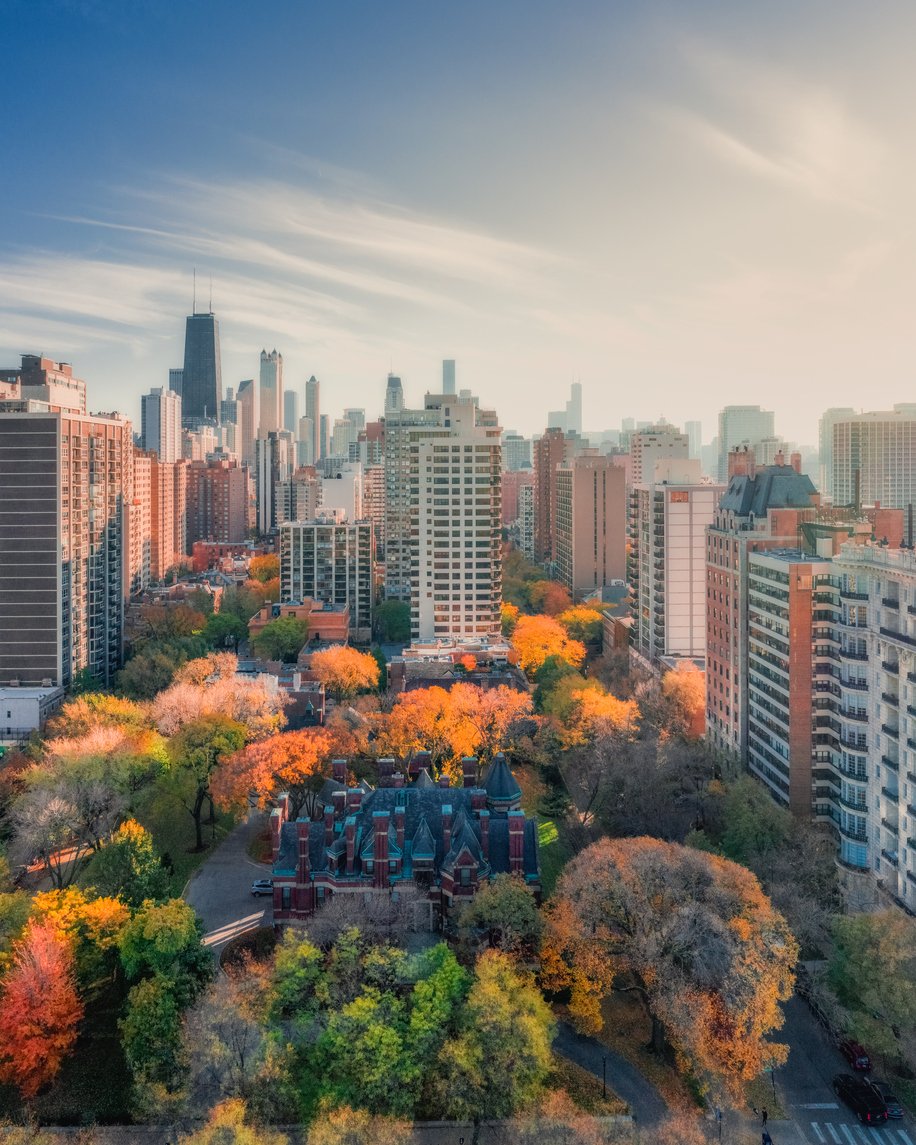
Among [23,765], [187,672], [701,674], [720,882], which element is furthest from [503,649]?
[720,882]

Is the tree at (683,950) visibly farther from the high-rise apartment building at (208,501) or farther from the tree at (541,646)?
the high-rise apartment building at (208,501)

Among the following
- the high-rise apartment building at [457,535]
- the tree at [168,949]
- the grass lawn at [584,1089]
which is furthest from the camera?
the high-rise apartment building at [457,535]

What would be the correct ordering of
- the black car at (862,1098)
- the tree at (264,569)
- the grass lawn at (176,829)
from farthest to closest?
1. the tree at (264,569)
2. the grass lawn at (176,829)
3. the black car at (862,1098)

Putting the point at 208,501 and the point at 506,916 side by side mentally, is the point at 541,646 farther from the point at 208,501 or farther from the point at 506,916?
the point at 208,501

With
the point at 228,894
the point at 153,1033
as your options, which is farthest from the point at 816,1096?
the point at 228,894

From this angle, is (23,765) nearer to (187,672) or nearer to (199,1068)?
(187,672)

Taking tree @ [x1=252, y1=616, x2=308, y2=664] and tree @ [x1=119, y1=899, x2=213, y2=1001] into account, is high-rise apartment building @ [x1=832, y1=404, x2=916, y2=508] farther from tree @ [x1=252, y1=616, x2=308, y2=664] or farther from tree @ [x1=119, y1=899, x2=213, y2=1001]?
tree @ [x1=119, y1=899, x2=213, y2=1001]

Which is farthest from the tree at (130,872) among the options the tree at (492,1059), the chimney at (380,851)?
the tree at (492,1059)
